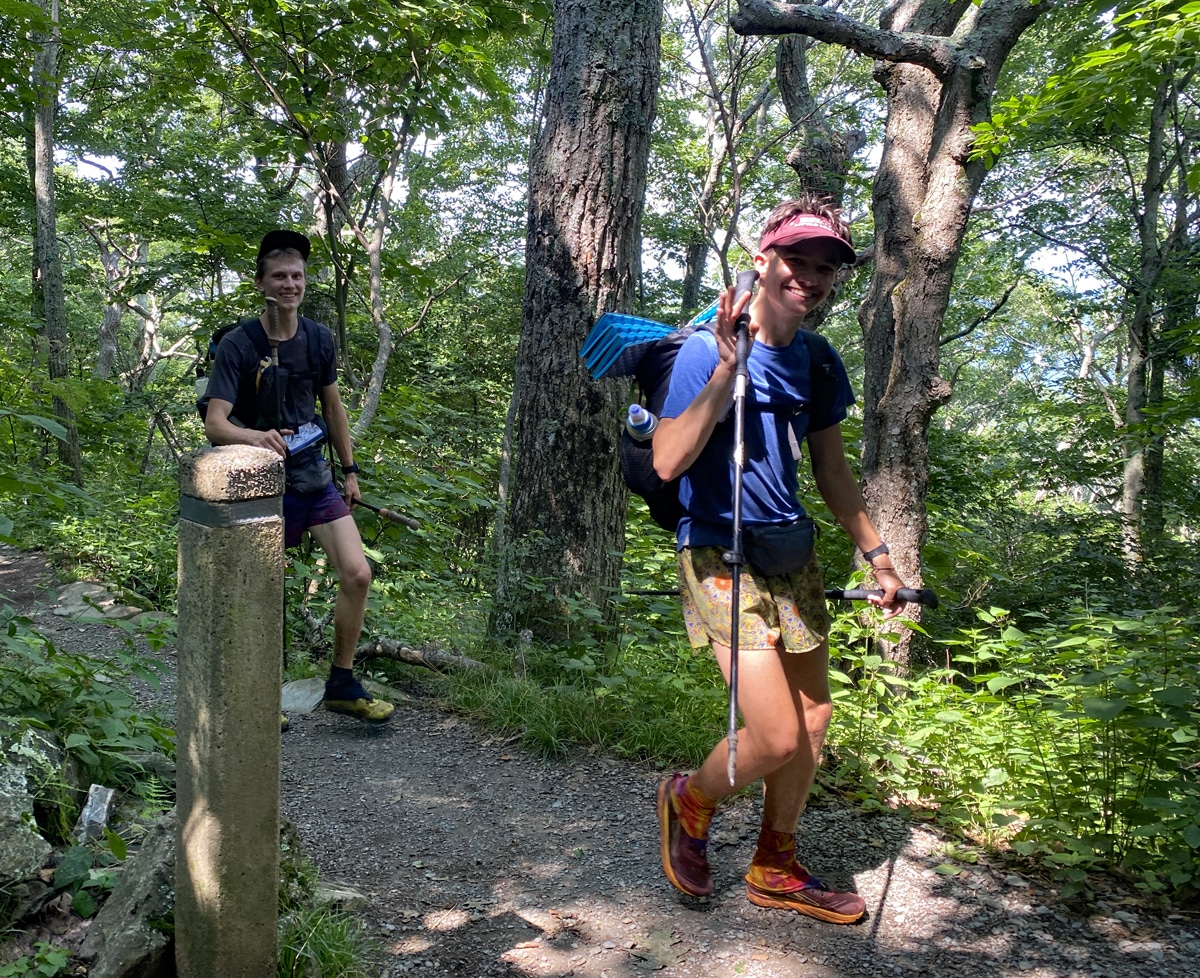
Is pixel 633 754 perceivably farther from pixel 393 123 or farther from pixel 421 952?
pixel 393 123

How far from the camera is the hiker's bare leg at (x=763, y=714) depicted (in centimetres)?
252

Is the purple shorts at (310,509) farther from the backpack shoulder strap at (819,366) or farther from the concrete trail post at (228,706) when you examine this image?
the backpack shoulder strap at (819,366)

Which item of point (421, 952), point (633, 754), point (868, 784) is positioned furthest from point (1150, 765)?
point (421, 952)

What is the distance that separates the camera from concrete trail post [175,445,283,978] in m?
1.75

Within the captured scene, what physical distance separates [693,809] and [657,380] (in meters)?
1.47

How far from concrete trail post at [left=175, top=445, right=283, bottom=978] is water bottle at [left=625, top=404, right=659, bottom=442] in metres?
1.10

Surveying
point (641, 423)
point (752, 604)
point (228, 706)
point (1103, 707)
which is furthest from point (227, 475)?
point (1103, 707)

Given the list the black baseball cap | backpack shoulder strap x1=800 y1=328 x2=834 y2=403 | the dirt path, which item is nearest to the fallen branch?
the dirt path

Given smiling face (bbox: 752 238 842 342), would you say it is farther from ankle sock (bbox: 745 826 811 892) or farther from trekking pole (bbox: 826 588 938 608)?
ankle sock (bbox: 745 826 811 892)

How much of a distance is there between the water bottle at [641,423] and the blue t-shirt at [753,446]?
7cm

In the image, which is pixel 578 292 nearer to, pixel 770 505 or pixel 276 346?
pixel 276 346

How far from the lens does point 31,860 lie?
2240 millimetres

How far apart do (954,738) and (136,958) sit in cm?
322

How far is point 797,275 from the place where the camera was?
98.8 inches
